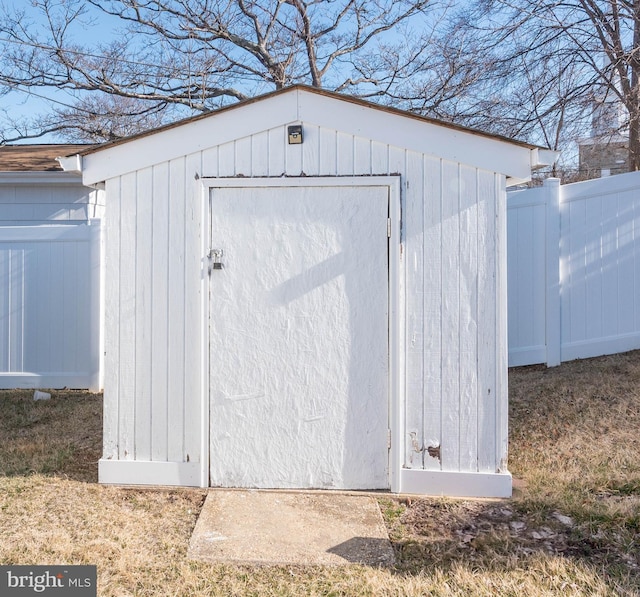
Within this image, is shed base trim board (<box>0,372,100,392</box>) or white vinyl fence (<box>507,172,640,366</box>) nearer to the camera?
white vinyl fence (<box>507,172,640,366</box>)

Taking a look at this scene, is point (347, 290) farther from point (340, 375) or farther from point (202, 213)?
point (202, 213)

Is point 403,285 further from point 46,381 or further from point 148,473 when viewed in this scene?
point 46,381

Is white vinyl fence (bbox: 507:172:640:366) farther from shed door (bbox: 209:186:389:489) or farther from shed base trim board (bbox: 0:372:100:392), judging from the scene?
shed base trim board (bbox: 0:372:100:392)

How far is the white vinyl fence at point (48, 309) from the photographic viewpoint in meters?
6.85

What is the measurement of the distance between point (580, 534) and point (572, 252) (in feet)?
11.8

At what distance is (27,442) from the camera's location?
5039 millimetres

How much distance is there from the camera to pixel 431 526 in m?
3.56

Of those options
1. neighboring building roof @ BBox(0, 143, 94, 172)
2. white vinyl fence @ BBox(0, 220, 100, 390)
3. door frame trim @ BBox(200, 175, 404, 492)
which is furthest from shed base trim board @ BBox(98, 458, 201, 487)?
neighboring building roof @ BBox(0, 143, 94, 172)

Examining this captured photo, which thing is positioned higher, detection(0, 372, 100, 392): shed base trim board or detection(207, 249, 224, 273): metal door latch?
detection(207, 249, 224, 273): metal door latch

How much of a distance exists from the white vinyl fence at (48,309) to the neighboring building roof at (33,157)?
5.57ft

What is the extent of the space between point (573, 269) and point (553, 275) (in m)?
0.26

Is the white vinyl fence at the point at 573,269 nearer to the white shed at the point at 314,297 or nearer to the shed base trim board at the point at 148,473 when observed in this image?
the white shed at the point at 314,297

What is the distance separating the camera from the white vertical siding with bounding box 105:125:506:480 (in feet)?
13.1

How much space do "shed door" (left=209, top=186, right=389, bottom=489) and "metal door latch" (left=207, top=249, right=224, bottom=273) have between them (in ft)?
0.10
